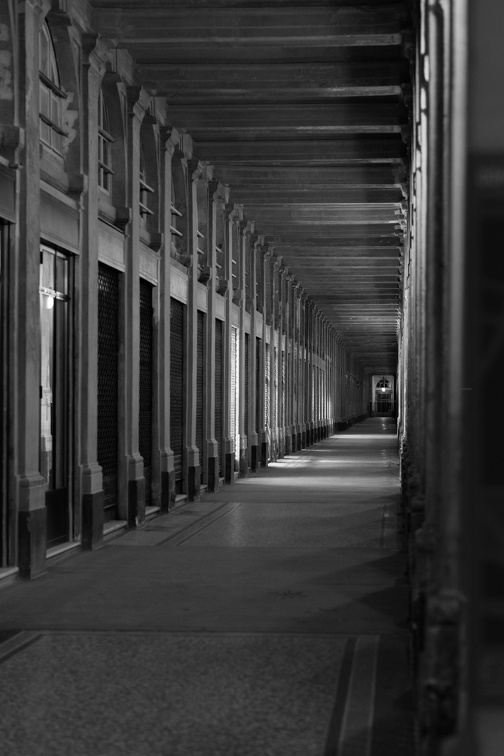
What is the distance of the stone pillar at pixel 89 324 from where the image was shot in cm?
1221

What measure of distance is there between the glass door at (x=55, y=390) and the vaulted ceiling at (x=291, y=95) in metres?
2.89

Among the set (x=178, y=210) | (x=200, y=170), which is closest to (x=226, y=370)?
(x=200, y=170)

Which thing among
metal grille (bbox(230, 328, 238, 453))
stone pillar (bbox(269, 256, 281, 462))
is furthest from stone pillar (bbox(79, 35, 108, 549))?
stone pillar (bbox(269, 256, 281, 462))

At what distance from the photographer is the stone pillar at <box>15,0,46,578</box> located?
10.1 meters

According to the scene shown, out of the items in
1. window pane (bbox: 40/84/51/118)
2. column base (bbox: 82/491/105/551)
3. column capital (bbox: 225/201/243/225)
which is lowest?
column base (bbox: 82/491/105/551)

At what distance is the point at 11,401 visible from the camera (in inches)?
395

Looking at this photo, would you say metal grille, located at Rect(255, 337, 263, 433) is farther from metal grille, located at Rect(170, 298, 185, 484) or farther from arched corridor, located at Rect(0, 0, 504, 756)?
metal grille, located at Rect(170, 298, 185, 484)

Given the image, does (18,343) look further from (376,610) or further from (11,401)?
(376,610)

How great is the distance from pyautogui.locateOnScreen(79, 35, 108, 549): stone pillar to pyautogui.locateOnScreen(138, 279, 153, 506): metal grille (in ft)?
9.82

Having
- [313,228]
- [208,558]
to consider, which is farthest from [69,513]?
[313,228]

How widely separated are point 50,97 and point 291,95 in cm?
404

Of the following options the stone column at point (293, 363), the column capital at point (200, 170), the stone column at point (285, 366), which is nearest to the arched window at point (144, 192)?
the column capital at point (200, 170)

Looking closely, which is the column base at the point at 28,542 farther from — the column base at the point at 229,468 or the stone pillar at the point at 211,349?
the column base at the point at 229,468

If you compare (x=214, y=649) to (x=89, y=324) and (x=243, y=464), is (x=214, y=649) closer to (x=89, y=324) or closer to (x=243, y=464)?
(x=89, y=324)
